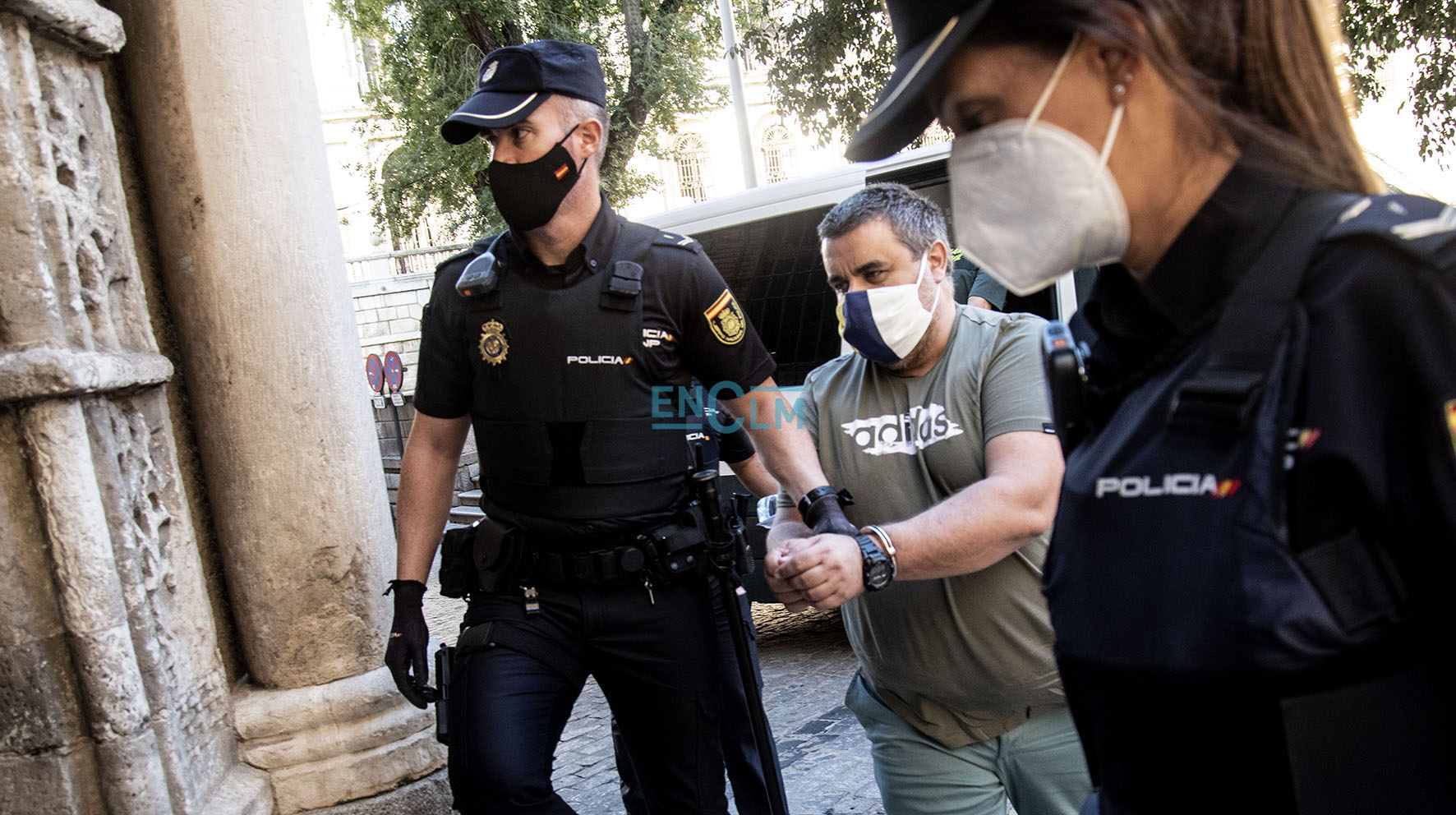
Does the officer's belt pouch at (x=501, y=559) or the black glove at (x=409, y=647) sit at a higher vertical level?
the officer's belt pouch at (x=501, y=559)

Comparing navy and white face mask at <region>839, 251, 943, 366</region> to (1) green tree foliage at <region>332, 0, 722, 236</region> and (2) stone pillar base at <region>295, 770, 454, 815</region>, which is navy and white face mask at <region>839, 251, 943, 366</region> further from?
(1) green tree foliage at <region>332, 0, 722, 236</region>

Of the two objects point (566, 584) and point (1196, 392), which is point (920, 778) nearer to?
point (566, 584)

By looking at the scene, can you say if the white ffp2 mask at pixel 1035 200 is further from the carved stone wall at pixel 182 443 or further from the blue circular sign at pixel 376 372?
the blue circular sign at pixel 376 372

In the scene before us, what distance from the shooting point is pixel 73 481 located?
2.64m

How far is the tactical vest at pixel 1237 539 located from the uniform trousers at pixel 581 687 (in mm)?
1842

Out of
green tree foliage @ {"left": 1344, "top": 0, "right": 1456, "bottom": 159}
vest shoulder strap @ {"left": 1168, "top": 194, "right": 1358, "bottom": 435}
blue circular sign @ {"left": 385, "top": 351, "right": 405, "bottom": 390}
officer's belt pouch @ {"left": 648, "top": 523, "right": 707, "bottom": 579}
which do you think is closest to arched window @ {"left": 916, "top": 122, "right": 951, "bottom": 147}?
vest shoulder strap @ {"left": 1168, "top": 194, "right": 1358, "bottom": 435}

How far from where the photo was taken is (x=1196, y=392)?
0.89m

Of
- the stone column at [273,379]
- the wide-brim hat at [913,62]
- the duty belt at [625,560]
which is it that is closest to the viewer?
the wide-brim hat at [913,62]

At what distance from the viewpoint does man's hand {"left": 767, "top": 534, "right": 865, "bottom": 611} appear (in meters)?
2.10

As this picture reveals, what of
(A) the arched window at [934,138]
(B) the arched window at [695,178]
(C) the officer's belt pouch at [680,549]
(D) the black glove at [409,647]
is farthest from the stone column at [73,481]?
(B) the arched window at [695,178]

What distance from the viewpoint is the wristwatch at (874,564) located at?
2109 mm

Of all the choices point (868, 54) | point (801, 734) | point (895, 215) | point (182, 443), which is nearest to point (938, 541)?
point (895, 215)

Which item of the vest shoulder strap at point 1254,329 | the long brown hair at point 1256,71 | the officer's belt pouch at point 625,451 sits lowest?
the officer's belt pouch at point 625,451

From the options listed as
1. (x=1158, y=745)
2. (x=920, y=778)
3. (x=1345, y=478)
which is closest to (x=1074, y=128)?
(x=1345, y=478)
